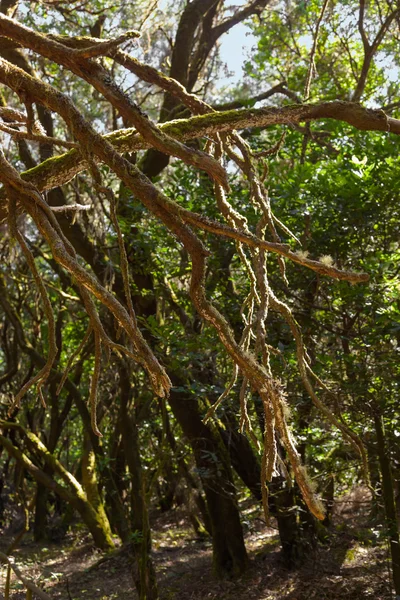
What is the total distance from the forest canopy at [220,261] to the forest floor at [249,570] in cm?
29

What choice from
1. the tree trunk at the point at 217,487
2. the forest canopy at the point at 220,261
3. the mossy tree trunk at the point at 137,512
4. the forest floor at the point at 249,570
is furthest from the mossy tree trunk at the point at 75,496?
the tree trunk at the point at 217,487

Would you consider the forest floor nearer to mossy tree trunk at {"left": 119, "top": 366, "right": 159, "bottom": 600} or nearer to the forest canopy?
the forest canopy

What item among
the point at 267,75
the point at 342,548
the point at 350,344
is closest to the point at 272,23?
the point at 267,75

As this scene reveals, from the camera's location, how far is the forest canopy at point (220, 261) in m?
2.24

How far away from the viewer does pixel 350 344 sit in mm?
5617

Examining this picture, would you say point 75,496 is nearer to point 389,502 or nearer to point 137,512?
point 137,512

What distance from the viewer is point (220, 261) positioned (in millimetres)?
6609

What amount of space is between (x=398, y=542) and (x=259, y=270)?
13.1 ft

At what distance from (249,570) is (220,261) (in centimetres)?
371

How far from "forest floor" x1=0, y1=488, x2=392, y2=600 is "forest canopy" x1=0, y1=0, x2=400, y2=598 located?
29 cm

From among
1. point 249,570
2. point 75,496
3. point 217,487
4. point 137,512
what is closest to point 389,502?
point 217,487

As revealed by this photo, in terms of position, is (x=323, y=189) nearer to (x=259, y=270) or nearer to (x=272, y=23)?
(x=259, y=270)

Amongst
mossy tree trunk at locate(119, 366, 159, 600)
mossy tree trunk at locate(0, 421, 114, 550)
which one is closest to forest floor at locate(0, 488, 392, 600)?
mossy tree trunk at locate(0, 421, 114, 550)

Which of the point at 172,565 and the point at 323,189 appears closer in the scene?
the point at 323,189
